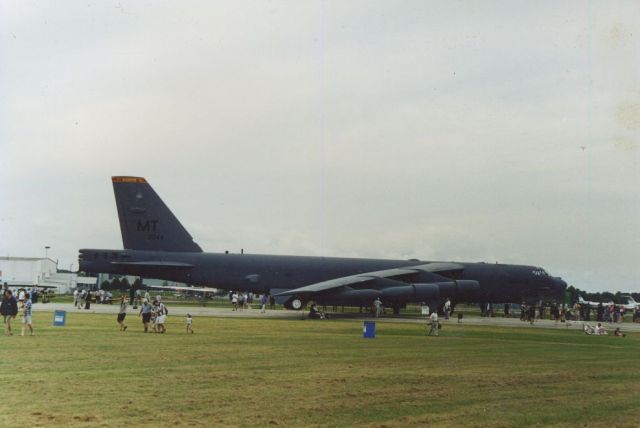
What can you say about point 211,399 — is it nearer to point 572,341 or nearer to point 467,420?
point 467,420

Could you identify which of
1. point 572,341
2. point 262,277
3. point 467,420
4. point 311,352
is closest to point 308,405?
point 467,420

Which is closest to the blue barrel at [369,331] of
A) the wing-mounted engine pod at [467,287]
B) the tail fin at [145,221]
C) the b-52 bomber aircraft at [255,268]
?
the b-52 bomber aircraft at [255,268]

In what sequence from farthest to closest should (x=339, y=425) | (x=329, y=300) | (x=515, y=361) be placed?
(x=329, y=300) → (x=515, y=361) → (x=339, y=425)

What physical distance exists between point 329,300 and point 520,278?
13.6m

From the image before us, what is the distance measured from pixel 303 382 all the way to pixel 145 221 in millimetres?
30477

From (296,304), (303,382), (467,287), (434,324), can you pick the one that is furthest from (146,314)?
(467,287)

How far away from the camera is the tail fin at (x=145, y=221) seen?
1608 inches

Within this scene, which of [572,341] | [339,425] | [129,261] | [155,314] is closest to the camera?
[339,425]

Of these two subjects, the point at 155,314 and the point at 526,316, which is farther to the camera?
the point at 526,316

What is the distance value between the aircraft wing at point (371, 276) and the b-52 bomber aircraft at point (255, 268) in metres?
0.07

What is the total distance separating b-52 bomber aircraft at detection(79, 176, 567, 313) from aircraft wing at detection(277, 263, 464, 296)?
0.07 metres

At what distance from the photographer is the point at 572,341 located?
2512 cm

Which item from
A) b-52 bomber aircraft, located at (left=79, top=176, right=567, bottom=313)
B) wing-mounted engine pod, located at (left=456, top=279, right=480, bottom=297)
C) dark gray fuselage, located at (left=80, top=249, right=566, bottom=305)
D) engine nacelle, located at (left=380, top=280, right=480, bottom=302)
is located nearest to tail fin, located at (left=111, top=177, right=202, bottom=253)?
b-52 bomber aircraft, located at (left=79, top=176, right=567, bottom=313)

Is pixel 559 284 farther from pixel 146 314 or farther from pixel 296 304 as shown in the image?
pixel 146 314
